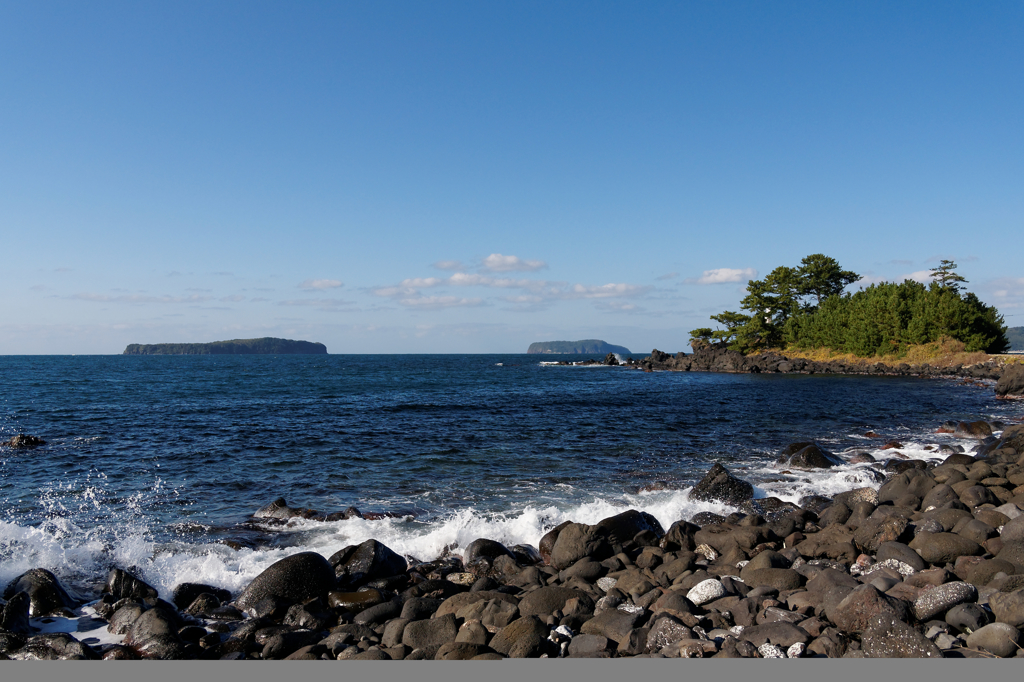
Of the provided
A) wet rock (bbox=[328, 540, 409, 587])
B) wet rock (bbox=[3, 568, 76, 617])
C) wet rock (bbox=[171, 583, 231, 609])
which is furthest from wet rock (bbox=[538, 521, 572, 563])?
wet rock (bbox=[3, 568, 76, 617])

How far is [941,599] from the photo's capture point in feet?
20.5

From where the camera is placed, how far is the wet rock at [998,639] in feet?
17.9

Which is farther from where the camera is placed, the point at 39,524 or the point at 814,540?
the point at 39,524

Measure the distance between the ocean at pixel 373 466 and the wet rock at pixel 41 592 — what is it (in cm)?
62

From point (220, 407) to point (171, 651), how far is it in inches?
1176

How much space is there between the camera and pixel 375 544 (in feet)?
31.6

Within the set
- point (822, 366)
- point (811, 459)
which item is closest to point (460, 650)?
point (811, 459)

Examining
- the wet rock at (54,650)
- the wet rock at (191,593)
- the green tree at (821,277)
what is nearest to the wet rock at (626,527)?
the wet rock at (191,593)

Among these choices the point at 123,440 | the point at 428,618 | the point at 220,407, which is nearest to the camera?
the point at 428,618

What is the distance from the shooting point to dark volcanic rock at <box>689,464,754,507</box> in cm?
1372

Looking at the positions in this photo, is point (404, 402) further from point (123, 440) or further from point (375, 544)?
point (375, 544)

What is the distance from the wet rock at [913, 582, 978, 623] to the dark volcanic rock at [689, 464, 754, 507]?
7.19 metres

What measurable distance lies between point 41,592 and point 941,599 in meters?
11.4

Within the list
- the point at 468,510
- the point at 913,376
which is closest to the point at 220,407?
the point at 468,510
